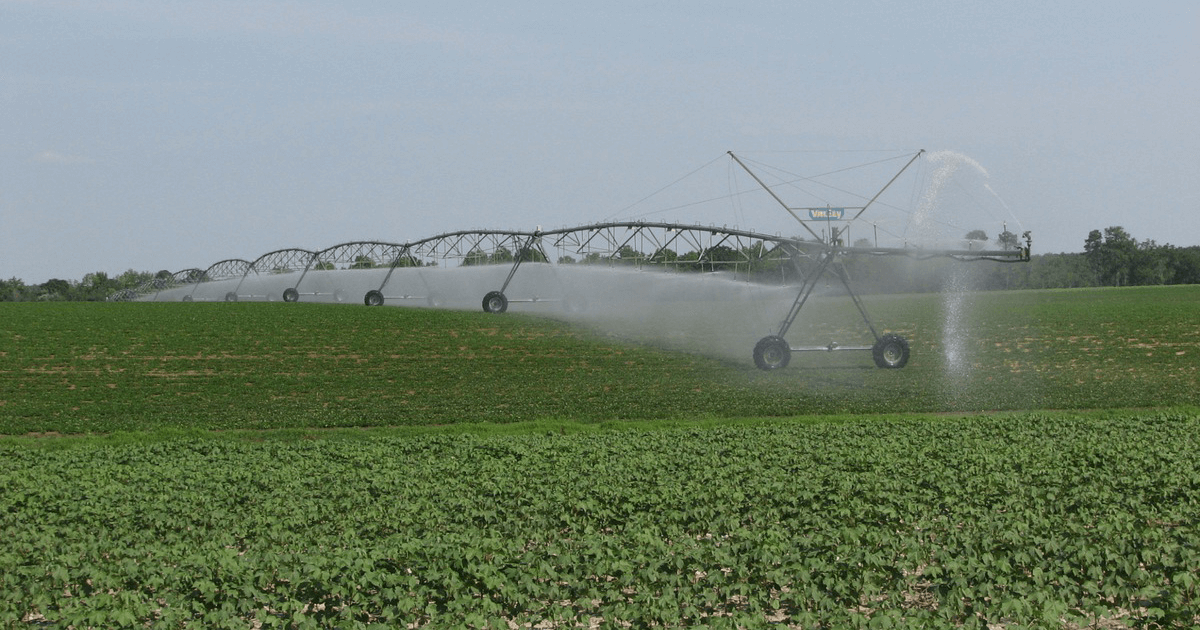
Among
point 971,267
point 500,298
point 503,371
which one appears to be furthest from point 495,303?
point 971,267

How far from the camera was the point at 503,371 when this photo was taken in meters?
43.7

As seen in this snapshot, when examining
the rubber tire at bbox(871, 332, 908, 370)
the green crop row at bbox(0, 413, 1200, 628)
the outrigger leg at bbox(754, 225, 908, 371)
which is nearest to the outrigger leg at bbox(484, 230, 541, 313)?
the outrigger leg at bbox(754, 225, 908, 371)

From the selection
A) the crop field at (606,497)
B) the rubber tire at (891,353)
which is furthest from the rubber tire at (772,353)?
the rubber tire at (891,353)

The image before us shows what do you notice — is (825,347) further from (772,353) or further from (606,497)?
(606,497)

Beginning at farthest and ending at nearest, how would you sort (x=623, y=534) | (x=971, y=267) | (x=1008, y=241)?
(x=971, y=267), (x=1008, y=241), (x=623, y=534)

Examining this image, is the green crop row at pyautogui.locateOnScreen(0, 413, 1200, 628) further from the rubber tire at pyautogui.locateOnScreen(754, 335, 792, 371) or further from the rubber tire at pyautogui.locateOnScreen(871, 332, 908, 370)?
the rubber tire at pyautogui.locateOnScreen(871, 332, 908, 370)

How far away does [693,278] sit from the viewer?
207 ft

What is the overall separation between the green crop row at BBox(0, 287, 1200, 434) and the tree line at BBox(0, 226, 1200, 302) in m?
3.46

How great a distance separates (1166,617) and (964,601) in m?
2.00

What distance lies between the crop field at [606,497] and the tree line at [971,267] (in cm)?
418

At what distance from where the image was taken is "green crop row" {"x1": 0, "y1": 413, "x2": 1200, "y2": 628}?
1215cm

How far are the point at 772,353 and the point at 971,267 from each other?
484 inches

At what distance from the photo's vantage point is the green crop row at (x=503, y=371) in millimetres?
34000

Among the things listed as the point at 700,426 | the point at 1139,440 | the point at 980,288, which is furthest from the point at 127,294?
the point at 1139,440
